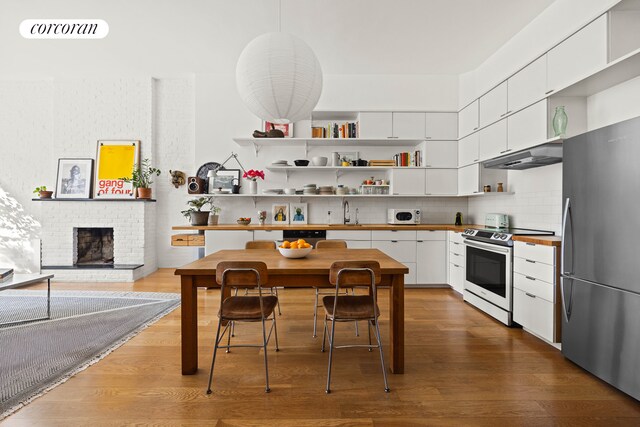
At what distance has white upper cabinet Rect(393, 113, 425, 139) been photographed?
5461 mm

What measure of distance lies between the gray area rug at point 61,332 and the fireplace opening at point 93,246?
1.06 meters

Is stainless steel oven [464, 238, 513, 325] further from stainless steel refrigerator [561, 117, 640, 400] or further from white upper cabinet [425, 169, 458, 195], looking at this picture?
white upper cabinet [425, 169, 458, 195]

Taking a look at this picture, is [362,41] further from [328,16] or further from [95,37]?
[95,37]

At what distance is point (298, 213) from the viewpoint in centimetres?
579

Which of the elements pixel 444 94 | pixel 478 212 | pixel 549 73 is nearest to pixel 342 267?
pixel 549 73

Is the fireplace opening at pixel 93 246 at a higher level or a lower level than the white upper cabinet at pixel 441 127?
lower

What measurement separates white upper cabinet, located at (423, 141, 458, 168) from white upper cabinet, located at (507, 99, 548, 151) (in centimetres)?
147

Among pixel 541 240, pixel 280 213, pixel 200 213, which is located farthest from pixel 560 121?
pixel 200 213

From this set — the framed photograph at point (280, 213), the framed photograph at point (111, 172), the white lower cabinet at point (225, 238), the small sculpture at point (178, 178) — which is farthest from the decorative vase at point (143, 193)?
the framed photograph at point (280, 213)

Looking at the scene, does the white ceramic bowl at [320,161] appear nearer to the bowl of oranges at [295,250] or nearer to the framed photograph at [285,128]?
the framed photograph at [285,128]

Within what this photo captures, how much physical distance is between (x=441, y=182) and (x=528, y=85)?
6.69ft

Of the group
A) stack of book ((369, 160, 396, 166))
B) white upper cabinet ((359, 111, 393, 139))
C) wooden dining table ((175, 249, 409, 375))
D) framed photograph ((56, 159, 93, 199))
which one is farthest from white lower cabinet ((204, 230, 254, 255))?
wooden dining table ((175, 249, 409, 375))

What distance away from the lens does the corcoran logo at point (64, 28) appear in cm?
411

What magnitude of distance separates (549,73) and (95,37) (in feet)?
17.2
